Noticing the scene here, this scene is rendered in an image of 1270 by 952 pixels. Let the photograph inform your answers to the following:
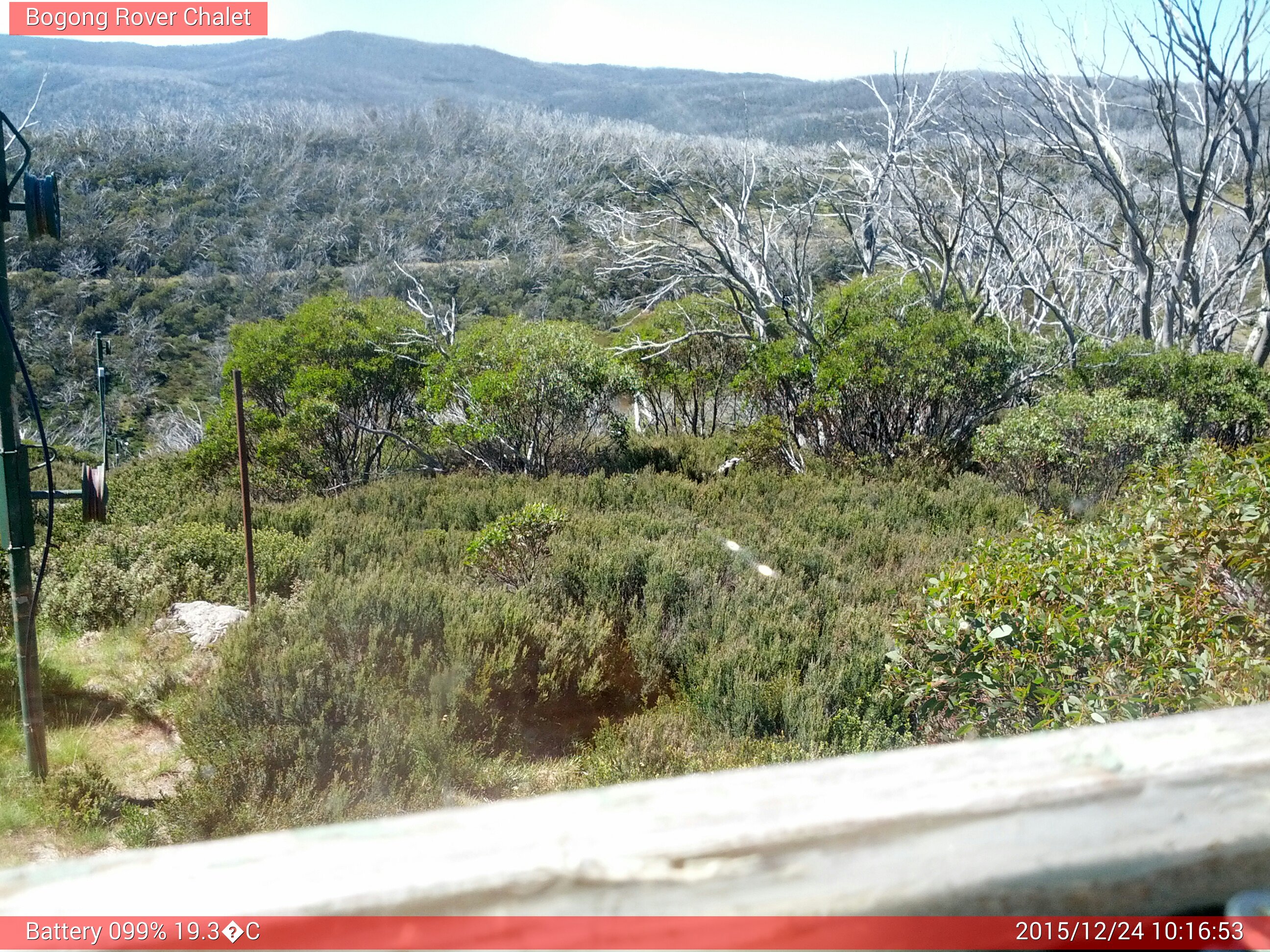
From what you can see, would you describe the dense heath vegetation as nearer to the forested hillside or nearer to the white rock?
the white rock

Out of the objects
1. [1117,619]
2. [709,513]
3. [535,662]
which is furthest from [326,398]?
[1117,619]

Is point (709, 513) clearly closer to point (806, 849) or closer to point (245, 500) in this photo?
point (245, 500)

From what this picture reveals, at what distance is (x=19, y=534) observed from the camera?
12.4 ft

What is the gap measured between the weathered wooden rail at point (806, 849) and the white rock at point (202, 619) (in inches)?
204

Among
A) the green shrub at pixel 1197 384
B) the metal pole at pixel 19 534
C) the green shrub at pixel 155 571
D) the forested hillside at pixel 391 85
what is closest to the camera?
the metal pole at pixel 19 534

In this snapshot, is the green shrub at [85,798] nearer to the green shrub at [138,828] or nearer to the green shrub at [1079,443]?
the green shrub at [138,828]

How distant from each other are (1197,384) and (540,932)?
1142cm

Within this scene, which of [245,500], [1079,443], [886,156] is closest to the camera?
[245,500]

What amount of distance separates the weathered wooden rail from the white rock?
204 inches

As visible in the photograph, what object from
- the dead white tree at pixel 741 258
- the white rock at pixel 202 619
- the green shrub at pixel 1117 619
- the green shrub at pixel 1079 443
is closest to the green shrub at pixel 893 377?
the dead white tree at pixel 741 258

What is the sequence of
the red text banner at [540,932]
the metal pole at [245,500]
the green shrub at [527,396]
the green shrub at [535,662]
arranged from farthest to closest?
the green shrub at [527,396]
the metal pole at [245,500]
the green shrub at [535,662]
the red text banner at [540,932]

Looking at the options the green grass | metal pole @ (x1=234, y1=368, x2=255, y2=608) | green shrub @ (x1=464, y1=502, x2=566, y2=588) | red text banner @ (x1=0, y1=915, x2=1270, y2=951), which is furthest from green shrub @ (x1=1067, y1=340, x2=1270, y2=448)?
red text banner @ (x1=0, y1=915, x2=1270, y2=951)

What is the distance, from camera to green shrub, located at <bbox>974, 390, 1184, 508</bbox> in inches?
332

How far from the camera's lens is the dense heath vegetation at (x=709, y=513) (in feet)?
11.6
